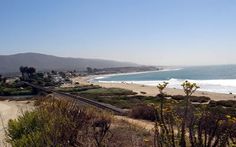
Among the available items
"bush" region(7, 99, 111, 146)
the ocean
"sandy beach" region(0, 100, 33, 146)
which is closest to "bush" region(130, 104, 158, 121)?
"sandy beach" region(0, 100, 33, 146)

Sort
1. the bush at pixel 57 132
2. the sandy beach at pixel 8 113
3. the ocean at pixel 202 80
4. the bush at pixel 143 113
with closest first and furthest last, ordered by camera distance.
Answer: the bush at pixel 57 132
the sandy beach at pixel 8 113
the bush at pixel 143 113
the ocean at pixel 202 80

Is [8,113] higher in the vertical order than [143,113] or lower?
lower

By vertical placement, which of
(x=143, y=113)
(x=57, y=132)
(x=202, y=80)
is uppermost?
(x=57, y=132)

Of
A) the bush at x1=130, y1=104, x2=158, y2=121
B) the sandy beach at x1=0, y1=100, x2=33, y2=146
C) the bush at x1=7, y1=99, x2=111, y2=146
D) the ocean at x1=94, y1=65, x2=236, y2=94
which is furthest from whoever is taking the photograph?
the ocean at x1=94, y1=65, x2=236, y2=94

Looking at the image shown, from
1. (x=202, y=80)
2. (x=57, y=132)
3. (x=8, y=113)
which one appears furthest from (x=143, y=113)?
(x=202, y=80)

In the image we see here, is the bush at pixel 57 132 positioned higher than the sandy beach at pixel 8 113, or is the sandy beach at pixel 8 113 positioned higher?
the bush at pixel 57 132

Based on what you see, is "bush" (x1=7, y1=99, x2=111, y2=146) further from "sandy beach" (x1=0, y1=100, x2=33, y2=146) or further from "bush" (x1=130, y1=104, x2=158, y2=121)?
"bush" (x1=130, y1=104, x2=158, y2=121)

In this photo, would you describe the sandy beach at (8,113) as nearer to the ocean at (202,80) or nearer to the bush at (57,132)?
the bush at (57,132)

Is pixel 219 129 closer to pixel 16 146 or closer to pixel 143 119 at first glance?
pixel 16 146

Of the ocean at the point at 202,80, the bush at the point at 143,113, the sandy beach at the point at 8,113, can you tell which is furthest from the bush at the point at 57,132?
the ocean at the point at 202,80

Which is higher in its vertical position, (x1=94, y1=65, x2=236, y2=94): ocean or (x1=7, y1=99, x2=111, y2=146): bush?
(x1=7, y1=99, x2=111, y2=146): bush

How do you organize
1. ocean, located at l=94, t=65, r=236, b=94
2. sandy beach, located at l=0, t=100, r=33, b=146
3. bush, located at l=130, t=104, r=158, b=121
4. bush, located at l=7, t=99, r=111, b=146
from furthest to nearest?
ocean, located at l=94, t=65, r=236, b=94 < bush, located at l=130, t=104, r=158, b=121 < sandy beach, located at l=0, t=100, r=33, b=146 < bush, located at l=7, t=99, r=111, b=146

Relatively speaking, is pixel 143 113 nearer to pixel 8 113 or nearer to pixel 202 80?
pixel 8 113

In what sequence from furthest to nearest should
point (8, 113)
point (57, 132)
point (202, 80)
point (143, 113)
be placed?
1. point (202, 80)
2. point (8, 113)
3. point (143, 113)
4. point (57, 132)
